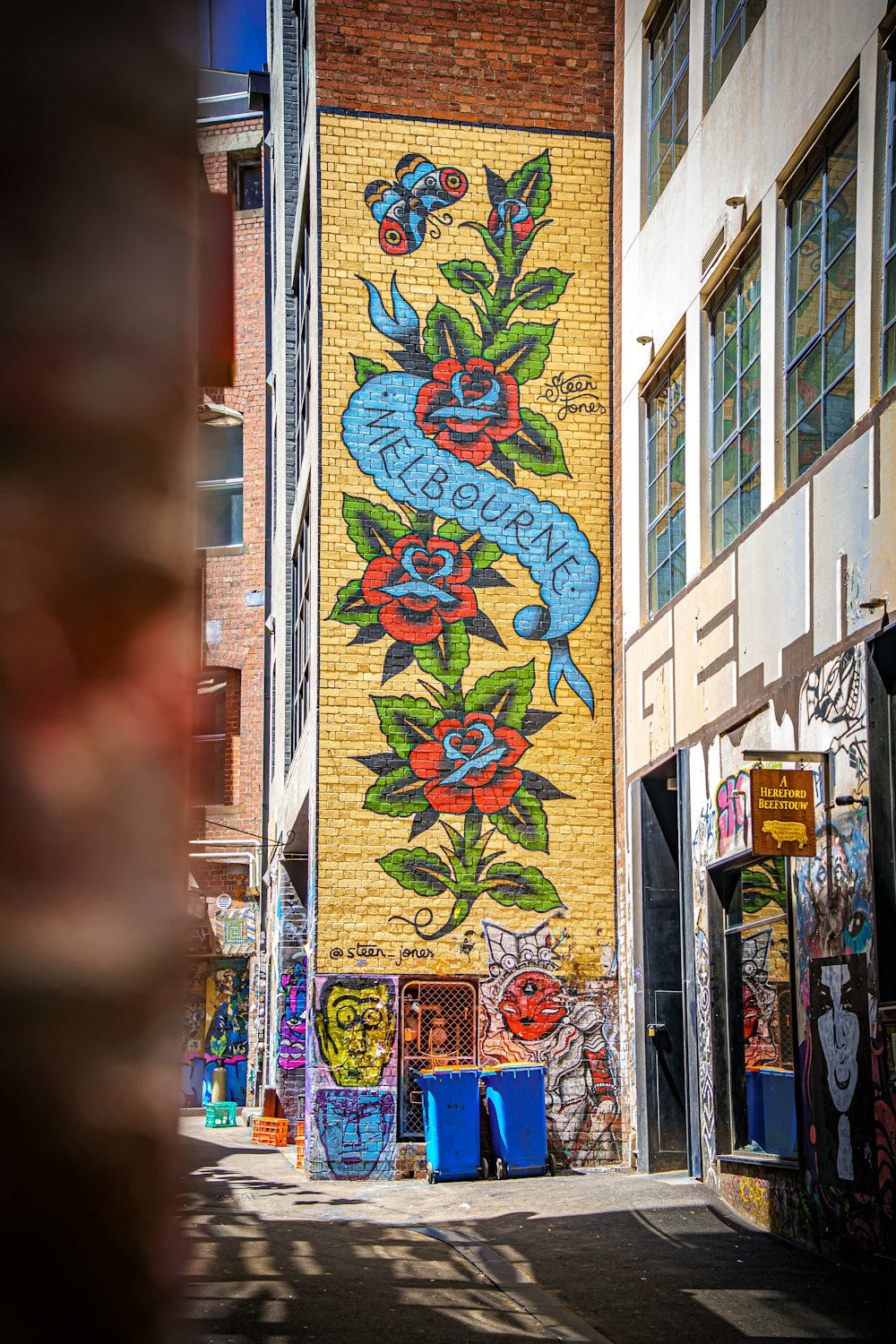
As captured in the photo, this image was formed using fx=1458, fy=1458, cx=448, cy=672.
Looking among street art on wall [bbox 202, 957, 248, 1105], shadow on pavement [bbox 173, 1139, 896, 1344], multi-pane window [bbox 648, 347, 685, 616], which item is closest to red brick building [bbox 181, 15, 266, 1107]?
street art on wall [bbox 202, 957, 248, 1105]

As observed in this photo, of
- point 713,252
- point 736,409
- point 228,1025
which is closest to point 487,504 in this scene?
point 713,252

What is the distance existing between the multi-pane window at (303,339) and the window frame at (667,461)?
175 inches

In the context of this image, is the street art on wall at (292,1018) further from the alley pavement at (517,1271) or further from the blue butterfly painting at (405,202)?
the blue butterfly painting at (405,202)

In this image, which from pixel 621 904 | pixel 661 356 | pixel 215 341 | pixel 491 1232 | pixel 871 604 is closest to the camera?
pixel 215 341

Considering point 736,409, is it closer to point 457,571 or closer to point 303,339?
point 457,571

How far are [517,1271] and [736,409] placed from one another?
22.1 ft

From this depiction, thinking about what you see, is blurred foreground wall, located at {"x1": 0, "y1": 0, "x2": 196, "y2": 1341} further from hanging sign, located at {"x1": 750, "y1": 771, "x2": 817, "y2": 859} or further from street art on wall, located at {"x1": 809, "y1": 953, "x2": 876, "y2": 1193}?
hanging sign, located at {"x1": 750, "y1": 771, "x2": 817, "y2": 859}

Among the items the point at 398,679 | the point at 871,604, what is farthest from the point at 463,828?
the point at 871,604

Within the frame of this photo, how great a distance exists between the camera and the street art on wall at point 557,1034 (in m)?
14.7

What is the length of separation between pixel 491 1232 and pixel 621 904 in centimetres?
490

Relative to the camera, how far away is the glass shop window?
1093 centimetres

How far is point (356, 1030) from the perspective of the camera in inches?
578

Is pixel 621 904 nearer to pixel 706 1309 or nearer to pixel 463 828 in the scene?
pixel 463 828

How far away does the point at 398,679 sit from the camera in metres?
15.4
